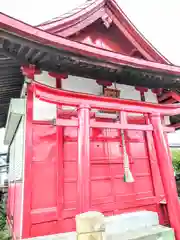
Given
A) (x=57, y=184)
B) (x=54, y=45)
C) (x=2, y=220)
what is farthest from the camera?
(x=2, y=220)

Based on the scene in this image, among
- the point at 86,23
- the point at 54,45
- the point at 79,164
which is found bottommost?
the point at 79,164

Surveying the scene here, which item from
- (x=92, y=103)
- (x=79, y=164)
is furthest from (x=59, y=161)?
(x=92, y=103)

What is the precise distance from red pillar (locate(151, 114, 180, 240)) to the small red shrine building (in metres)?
0.02

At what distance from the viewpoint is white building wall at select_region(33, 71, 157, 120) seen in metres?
3.72

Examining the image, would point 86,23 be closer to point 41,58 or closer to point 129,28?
point 129,28

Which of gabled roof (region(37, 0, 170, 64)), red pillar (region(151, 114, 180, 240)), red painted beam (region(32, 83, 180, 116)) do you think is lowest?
red pillar (region(151, 114, 180, 240))

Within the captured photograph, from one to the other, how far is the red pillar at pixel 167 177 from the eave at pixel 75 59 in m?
0.97

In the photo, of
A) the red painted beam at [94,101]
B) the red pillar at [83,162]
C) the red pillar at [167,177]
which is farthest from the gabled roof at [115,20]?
the red pillar at [83,162]

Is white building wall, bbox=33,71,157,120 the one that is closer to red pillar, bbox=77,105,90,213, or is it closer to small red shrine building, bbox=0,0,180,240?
small red shrine building, bbox=0,0,180,240

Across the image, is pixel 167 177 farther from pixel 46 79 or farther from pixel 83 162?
pixel 46 79

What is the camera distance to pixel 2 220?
298 inches

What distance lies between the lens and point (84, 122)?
3.10 m

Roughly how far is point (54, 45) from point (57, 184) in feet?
7.94

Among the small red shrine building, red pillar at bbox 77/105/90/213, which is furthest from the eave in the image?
red pillar at bbox 77/105/90/213
